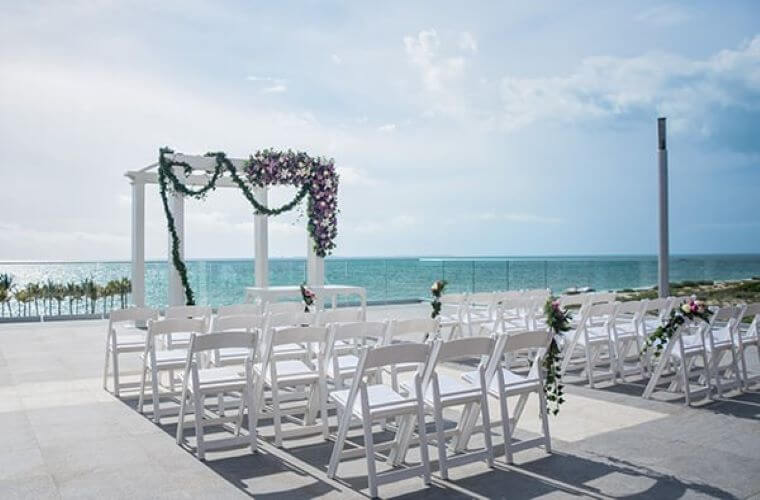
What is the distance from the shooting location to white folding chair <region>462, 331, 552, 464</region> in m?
4.10

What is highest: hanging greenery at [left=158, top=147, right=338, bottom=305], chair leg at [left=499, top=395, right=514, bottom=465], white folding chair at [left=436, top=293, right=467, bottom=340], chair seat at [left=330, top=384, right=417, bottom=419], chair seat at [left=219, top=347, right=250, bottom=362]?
hanging greenery at [left=158, top=147, right=338, bottom=305]

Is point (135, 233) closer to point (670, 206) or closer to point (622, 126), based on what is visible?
point (670, 206)

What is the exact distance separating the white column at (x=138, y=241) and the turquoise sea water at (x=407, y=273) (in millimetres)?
248

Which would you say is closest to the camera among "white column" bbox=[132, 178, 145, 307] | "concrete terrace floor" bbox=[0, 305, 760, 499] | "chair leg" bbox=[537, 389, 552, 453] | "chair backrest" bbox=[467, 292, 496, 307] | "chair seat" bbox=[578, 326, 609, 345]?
"concrete terrace floor" bbox=[0, 305, 760, 499]

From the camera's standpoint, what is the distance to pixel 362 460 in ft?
13.7

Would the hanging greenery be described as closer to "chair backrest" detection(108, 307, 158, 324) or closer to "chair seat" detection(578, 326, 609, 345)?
"chair backrest" detection(108, 307, 158, 324)

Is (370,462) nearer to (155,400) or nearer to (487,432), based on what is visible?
(487,432)

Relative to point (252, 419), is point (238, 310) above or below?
above

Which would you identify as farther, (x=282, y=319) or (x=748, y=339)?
(x=748, y=339)

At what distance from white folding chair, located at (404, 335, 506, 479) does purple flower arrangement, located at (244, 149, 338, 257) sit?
716 cm

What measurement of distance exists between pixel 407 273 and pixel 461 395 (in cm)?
1183

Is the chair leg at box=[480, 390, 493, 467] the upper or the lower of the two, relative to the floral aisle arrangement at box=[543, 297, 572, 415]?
lower

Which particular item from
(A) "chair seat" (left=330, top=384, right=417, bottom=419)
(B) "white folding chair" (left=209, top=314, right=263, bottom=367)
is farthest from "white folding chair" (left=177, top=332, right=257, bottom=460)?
(A) "chair seat" (left=330, top=384, right=417, bottom=419)

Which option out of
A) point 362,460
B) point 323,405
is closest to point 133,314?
point 323,405
